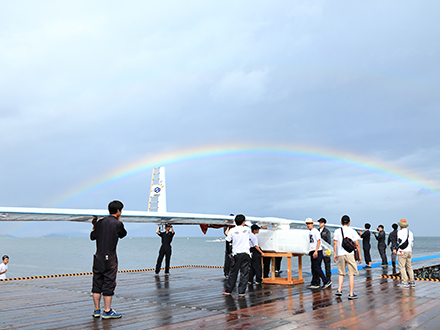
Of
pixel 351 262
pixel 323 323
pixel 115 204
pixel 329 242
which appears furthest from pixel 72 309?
pixel 329 242

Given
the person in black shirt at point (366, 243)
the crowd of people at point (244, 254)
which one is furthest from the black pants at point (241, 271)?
the person in black shirt at point (366, 243)

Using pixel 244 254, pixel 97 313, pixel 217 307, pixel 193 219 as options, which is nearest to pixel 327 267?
pixel 244 254

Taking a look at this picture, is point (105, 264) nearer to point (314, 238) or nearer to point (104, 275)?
point (104, 275)

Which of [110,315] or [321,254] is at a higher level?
[321,254]

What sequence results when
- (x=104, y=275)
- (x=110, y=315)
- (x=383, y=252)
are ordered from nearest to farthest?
(x=110, y=315) < (x=104, y=275) < (x=383, y=252)

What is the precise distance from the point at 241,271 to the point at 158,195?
10356 mm

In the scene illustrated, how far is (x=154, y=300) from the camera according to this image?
771 centimetres

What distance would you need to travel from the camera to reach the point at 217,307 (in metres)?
6.96

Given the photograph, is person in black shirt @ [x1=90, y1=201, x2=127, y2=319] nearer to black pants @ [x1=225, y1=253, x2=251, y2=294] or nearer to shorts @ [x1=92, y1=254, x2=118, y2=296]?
shorts @ [x1=92, y1=254, x2=118, y2=296]

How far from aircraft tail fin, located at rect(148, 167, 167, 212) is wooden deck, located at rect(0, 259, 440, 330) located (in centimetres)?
772

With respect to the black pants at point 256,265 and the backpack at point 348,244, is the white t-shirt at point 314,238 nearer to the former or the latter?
the black pants at point 256,265

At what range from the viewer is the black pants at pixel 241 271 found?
8367 mm

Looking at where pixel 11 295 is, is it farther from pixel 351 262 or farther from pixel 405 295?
pixel 405 295

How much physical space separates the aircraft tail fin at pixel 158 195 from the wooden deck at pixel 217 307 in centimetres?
772
